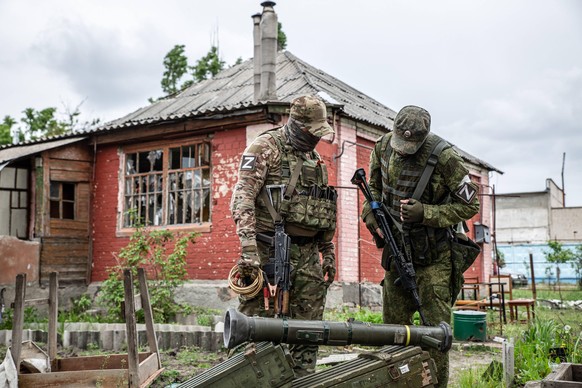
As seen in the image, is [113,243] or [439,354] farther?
[113,243]

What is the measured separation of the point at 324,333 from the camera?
2838 millimetres

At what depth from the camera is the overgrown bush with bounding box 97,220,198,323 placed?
31.2 feet

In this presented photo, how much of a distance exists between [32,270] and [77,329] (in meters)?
3.58

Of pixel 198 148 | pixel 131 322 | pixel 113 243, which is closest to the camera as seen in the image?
pixel 131 322

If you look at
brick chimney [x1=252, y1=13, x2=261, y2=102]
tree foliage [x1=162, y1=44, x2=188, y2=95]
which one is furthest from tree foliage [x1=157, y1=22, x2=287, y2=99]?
brick chimney [x1=252, y1=13, x2=261, y2=102]

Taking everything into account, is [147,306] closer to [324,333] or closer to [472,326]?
[324,333]

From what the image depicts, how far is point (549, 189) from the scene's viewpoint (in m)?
36.0

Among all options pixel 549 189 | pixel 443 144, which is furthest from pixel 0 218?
pixel 549 189

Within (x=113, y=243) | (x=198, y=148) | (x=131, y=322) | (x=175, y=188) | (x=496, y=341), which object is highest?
(x=198, y=148)

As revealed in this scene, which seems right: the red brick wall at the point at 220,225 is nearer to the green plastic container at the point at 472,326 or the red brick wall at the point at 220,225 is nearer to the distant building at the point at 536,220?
the green plastic container at the point at 472,326

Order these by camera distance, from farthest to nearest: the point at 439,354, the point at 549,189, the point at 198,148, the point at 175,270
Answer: the point at 549,189, the point at 198,148, the point at 175,270, the point at 439,354

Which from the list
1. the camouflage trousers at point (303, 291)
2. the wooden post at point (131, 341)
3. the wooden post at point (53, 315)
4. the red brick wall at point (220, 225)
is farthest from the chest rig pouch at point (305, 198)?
the red brick wall at point (220, 225)

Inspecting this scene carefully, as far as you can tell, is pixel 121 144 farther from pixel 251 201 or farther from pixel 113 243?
pixel 251 201

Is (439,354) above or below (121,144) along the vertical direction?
below
